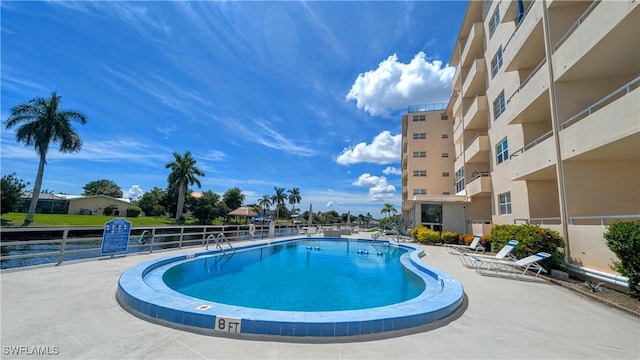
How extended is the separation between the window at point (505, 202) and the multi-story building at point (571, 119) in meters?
0.06

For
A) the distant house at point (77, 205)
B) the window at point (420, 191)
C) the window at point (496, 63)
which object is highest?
the window at point (496, 63)

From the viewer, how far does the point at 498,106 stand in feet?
52.0

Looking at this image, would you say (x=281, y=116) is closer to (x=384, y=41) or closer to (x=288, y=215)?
(x=384, y=41)

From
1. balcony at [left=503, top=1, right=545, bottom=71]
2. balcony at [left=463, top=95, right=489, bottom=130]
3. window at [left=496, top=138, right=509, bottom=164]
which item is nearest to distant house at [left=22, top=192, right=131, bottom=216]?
balcony at [left=463, top=95, right=489, bottom=130]

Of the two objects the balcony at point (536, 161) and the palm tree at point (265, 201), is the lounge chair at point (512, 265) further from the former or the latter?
the palm tree at point (265, 201)

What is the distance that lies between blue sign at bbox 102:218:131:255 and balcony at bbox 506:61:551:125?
16.3 metres

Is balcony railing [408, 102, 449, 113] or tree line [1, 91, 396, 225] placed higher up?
balcony railing [408, 102, 449, 113]

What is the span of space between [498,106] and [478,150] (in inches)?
114

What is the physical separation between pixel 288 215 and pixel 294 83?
67.7 metres

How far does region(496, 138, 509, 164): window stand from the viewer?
1459 cm

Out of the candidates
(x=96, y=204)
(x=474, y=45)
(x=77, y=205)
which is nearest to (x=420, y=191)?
(x=474, y=45)

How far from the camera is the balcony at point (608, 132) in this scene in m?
6.27

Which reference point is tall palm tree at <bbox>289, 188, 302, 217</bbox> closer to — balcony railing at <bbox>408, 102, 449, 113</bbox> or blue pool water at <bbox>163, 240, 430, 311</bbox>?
balcony railing at <bbox>408, 102, 449, 113</bbox>

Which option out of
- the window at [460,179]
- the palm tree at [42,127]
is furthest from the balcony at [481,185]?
the palm tree at [42,127]
